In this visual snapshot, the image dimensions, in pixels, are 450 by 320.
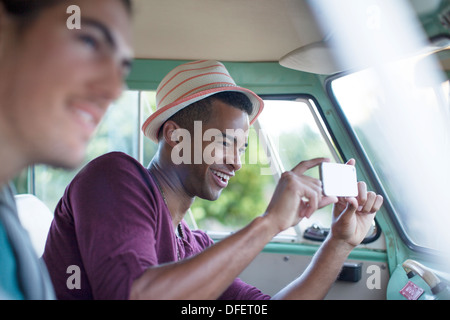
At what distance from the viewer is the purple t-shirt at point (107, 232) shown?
1048mm

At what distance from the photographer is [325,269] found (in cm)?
142

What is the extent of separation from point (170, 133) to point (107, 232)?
2.09ft

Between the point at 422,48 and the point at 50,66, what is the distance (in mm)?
1263

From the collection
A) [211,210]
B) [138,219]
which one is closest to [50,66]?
[138,219]

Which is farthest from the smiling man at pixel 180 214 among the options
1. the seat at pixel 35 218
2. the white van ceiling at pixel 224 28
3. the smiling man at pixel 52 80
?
the seat at pixel 35 218

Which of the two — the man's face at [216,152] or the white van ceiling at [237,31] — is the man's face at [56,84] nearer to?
the white van ceiling at [237,31]

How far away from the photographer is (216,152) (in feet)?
5.11

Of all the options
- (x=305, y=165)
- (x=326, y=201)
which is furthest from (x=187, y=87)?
(x=326, y=201)

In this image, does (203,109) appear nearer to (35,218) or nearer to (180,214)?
(180,214)

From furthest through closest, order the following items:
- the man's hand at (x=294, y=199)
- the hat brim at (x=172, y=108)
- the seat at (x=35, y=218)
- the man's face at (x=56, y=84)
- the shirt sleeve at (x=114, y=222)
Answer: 1. the seat at (x=35, y=218)
2. the hat brim at (x=172, y=108)
3. the man's hand at (x=294, y=199)
4. the shirt sleeve at (x=114, y=222)
5. the man's face at (x=56, y=84)

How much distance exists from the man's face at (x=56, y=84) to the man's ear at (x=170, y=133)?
2.60 ft

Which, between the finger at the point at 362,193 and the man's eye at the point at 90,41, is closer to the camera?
the man's eye at the point at 90,41

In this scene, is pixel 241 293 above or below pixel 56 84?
below
